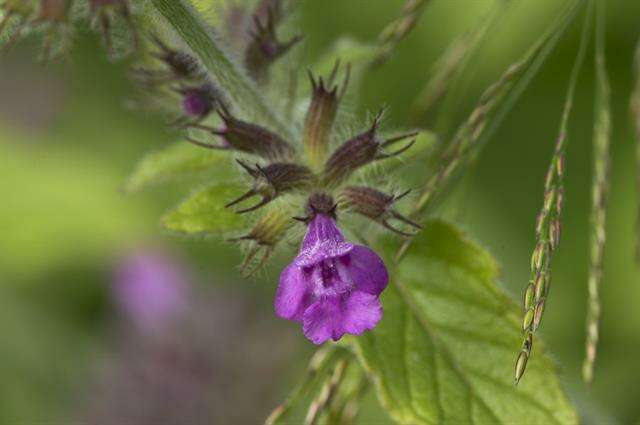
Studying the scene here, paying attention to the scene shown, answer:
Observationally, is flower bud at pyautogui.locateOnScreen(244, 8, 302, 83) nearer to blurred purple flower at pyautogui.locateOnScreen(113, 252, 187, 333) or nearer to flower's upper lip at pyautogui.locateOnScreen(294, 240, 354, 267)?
flower's upper lip at pyautogui.locateOnScreen(294, 240, 354, 267)

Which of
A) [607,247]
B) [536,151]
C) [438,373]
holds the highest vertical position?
[438,373]

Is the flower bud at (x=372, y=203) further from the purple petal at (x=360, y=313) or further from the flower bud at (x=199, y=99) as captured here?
the flower bud at (x=199, y=99)

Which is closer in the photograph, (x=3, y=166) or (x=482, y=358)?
(x=482, y=358)

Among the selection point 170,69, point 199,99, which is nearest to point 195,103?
point 199,99

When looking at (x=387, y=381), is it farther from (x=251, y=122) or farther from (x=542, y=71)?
(x=542, y=71)

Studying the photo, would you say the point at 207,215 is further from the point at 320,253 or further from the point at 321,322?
the point at 321,322

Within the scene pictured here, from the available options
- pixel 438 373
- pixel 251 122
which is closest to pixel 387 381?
pixel 438 373
